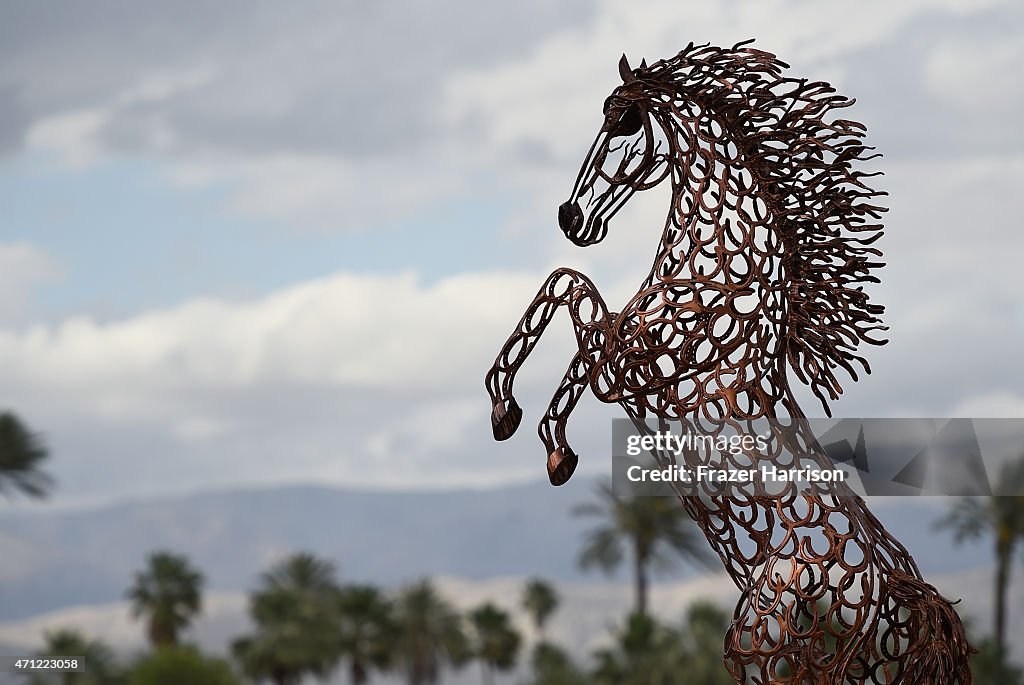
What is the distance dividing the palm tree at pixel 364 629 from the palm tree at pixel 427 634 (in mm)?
907

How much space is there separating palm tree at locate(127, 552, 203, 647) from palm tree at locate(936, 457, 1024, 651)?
48.2 feet

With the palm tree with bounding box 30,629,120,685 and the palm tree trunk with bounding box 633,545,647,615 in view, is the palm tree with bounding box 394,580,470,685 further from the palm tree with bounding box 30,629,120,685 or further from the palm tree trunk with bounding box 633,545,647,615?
the palm tree with bounding box 30,629,120,685

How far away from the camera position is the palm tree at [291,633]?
1051 inches

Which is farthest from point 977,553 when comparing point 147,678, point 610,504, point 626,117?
point 626,117

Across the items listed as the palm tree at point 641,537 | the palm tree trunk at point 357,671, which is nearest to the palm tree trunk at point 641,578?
the palm tree at point 641,537

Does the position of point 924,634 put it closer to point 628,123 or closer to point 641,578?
point 628,123

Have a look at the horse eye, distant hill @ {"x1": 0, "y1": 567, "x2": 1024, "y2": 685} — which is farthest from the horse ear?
distant hill @ {"x1": 0, "y1": 567, "x2": 1024, "y2": 685}

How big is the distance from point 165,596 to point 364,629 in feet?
13.3

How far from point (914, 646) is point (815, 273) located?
1.30 metres

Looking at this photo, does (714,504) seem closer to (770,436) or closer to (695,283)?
(770,436)

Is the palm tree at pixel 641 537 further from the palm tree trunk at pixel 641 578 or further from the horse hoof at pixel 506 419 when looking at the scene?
the horse hoof at pixel 506 419

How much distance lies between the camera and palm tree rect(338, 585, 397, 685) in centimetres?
2700

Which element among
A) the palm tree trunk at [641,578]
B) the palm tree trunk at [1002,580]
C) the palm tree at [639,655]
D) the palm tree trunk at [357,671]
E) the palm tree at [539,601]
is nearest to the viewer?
the palm tree trunk at [1002,580]

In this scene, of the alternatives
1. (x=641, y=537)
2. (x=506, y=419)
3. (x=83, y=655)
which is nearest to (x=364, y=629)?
(x=83, y=655)
